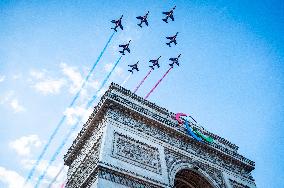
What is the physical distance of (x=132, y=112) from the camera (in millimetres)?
14219

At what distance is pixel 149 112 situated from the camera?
50.0 feet

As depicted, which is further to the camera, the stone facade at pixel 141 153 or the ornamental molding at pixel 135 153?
the ornamental molding at pixel 135 153

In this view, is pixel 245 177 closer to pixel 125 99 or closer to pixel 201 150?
pixel 201 150

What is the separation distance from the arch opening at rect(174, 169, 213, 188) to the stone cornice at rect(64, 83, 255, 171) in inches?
80.6

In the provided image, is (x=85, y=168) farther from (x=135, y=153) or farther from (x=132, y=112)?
(x=132, y=112)

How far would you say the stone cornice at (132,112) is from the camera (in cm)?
1392

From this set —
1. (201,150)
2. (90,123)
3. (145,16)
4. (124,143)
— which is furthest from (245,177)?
(145,16)


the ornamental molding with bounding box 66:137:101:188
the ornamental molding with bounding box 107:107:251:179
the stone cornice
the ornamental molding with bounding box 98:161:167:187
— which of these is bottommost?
the ornamental molding with bounding box 98:161:167:187

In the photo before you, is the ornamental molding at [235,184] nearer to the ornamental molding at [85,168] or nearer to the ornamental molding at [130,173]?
the ornamental molding at [130,173]

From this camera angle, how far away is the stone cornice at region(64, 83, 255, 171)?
45.7 feet

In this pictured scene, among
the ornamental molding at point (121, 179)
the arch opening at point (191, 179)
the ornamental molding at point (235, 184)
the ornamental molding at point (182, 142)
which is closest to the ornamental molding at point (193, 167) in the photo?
the arch opening at point (191, 179)

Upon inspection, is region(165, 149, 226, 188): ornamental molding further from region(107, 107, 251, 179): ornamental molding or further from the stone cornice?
the stone cornice

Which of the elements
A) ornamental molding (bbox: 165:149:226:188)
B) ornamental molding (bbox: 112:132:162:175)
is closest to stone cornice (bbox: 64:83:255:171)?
ornamental molding (bbox: 165:149:226:188)

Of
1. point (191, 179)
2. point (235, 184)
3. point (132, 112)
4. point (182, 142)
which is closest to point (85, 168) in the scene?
point (132, 112)
